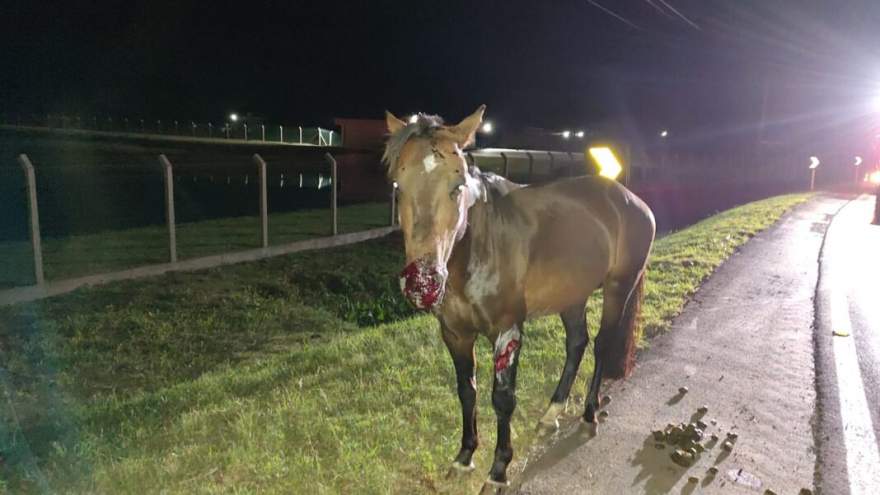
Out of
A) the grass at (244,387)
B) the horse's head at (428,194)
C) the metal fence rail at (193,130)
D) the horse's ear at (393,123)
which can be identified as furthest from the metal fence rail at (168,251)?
the metal fence rail at (193,130)

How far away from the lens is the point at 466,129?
2.86 meters

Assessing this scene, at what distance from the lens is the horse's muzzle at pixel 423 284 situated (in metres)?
2.56

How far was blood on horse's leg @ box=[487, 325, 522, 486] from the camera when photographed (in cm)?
333

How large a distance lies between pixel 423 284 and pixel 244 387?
10.2ft

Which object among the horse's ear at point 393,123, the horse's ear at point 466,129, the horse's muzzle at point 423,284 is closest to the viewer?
the horse's muzzle at point 423,284

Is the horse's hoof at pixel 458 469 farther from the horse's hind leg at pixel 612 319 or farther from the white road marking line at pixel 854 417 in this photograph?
the white road marking line at pixel 854 417

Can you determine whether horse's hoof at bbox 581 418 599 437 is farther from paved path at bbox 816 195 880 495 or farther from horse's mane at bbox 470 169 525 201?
horse's mane at bbox 470 169 525 201

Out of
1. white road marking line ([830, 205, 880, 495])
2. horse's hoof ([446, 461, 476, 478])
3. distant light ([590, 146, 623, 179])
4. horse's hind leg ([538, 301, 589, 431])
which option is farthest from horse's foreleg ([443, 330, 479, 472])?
distant light ([590, 146, 623, 179])

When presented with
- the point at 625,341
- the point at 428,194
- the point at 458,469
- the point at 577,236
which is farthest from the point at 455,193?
the point at 625,341

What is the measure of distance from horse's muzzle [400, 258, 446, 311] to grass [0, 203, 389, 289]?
675 centimetres

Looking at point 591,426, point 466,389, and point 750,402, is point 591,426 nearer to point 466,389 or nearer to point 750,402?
point 466,389

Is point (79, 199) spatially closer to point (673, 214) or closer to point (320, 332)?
point (320, 332)

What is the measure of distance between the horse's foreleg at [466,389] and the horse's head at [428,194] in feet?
2.88

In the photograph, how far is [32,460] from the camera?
12.1ft
